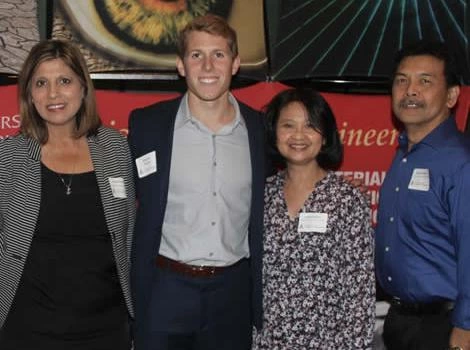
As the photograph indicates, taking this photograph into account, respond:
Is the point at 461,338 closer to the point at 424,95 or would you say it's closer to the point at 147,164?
the point at 424,95

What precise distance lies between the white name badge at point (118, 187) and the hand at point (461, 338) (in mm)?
1357

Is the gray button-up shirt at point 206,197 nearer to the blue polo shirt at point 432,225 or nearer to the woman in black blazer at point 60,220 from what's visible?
the woman in black blazer at point 60,220

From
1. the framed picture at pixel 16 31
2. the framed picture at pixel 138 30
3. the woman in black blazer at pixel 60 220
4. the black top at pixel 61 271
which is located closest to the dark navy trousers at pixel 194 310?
the woman in black blazer at pixel 60 220

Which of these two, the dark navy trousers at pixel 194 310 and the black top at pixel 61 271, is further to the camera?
the dark navy trousers at pixel 194 310

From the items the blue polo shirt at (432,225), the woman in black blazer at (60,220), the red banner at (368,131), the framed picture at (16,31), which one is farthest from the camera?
the red banner at (368,131)

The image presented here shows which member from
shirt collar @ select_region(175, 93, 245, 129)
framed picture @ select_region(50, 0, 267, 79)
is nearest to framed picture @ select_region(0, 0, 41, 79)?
framed picture @ select_region(50, 0, 267, 79)

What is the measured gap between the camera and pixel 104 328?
231cm

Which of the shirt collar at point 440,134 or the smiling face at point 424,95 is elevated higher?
the smiling face at point 424,95

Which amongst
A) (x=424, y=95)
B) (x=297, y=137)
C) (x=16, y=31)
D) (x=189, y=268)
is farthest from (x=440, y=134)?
(x=16, y=31)

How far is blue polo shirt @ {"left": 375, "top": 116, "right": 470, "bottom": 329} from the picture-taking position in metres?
2.30

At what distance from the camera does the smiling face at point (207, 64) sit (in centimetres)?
246

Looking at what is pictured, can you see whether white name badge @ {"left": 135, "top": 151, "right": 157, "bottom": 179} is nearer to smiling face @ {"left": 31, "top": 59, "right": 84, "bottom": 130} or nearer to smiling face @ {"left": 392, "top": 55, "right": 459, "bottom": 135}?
smiling face @ {"left": 31, "top": 59, "right": 84, "bottom": 130}

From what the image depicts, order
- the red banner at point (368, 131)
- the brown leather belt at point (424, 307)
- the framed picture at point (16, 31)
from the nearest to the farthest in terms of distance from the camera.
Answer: the brown leather belt at point (424, 307), the framed picture at point (16, 31), the red banner at point (368, 131)

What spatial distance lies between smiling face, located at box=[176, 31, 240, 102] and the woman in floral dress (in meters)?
0.33
